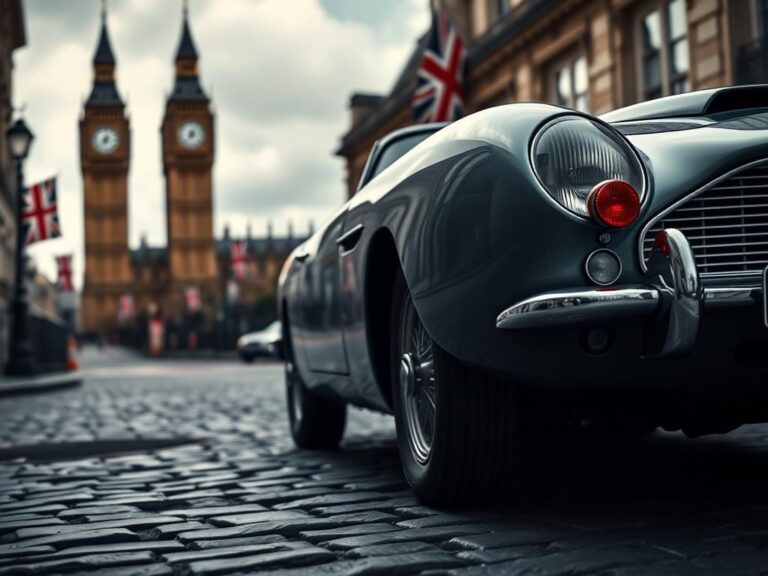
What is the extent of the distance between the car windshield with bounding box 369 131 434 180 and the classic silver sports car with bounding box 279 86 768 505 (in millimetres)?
1248

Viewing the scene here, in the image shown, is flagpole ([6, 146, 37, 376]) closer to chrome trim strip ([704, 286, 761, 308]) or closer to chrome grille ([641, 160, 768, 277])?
chrome grille ([641, 160, 768, 277])

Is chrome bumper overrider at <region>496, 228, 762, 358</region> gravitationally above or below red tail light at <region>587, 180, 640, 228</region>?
below

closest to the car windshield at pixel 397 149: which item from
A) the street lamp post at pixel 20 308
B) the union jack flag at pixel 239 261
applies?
the street lamp post at pixel 20 308

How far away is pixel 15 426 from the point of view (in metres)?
9.03

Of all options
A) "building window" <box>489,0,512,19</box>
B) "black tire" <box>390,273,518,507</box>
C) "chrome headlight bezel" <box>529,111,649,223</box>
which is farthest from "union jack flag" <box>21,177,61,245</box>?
"chrome headlight bezel" <box>529,111,649,223</box>

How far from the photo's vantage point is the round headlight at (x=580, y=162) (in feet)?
10.1

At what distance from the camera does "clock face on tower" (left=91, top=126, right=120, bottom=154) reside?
122438 mm

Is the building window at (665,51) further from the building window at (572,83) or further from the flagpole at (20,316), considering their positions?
the flagpole at (20,316)

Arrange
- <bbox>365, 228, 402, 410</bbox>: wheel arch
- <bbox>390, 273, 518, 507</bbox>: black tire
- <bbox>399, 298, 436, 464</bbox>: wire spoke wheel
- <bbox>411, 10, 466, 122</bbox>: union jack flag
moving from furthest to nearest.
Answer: <bbox>411, 10, 466, 122</bbox>: union jack flag < <bbox>365, 228, 402, 410</bbox>: wheel arch < <bbox>399, 298, 436, 464</bbox>: wire spoke wheel < <bbox>390, 273, 518, 507</bbox>: black tire

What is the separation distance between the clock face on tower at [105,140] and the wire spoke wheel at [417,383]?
123261 millimetres

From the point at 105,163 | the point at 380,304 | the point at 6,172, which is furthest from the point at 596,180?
the point at 105,163

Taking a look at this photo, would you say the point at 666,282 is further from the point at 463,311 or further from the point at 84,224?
the point at 84,224

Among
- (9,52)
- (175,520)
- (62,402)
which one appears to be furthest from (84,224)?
(175,520)

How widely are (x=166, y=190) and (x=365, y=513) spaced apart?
401ft
